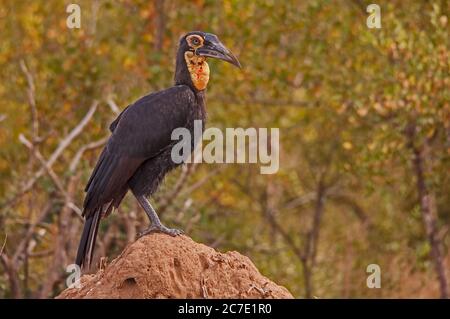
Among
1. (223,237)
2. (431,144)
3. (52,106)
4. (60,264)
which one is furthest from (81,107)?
(431,144)

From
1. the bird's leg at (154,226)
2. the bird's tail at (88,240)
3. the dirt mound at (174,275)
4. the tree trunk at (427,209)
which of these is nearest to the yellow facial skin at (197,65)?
the bird's leg at (154,226)

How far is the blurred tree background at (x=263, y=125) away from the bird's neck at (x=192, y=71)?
9.93 ft

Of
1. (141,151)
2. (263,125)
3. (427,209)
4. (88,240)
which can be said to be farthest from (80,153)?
(263,125)

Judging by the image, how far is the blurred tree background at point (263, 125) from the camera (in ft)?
40.1

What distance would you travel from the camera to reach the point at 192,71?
360 inches

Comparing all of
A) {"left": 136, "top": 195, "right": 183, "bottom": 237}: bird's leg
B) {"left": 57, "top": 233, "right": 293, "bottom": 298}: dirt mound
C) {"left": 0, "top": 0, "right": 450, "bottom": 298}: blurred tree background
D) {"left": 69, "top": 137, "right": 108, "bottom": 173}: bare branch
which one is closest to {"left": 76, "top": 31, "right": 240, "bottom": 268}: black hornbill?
{"left": 136, "top": 195, "right": 183, "bottom": 237}: bird's leg

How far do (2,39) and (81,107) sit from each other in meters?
2.96

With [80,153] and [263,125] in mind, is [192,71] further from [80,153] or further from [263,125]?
[263,125]

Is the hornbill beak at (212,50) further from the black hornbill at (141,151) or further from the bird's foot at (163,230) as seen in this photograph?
the bird's foot at (163,230)

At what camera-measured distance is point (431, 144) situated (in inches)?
544

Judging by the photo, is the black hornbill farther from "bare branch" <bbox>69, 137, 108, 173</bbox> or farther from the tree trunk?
the tree trunk

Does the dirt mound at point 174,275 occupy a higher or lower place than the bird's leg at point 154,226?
lower
